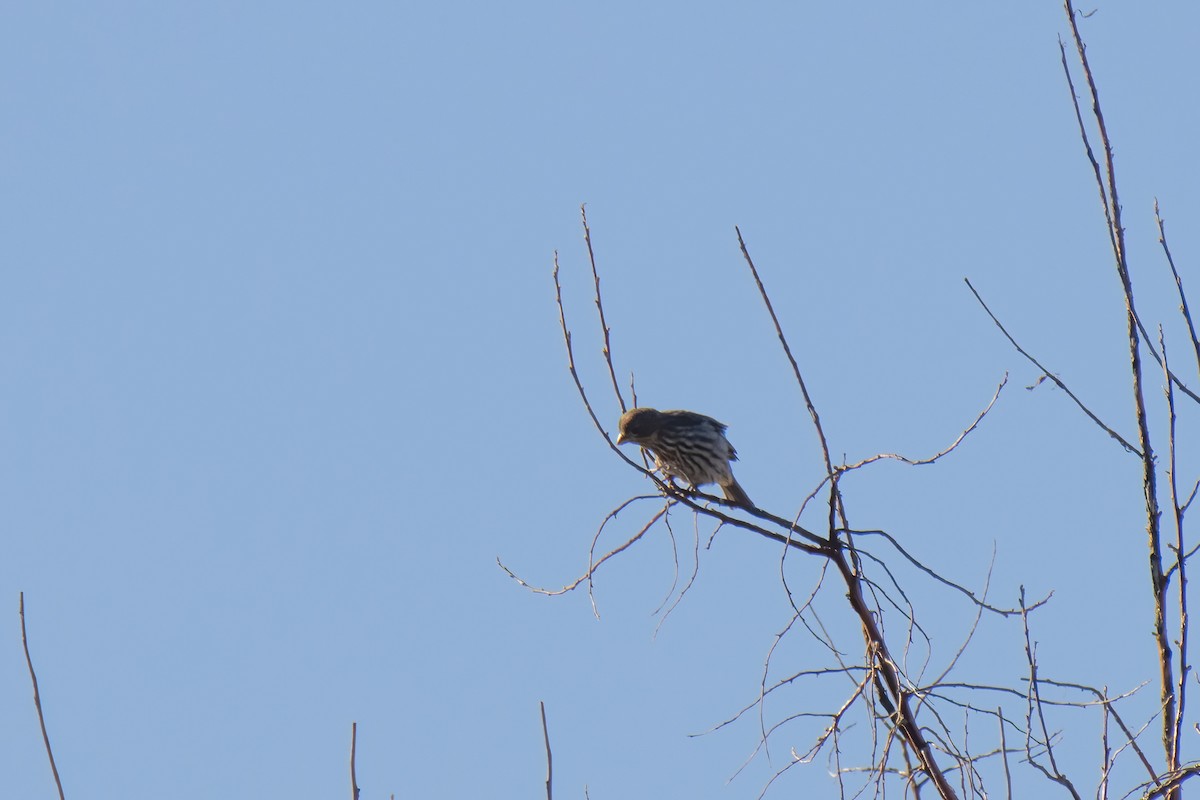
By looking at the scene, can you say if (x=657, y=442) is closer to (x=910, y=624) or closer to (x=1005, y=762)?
(x=910, y=624)

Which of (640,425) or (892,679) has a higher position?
(640,425)

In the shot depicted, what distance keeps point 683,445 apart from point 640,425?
0.33m

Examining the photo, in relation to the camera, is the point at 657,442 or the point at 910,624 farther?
the point at 657,442

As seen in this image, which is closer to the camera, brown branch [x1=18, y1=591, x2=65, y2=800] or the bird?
brown branch [x1=18, y1=591, x2=65, y2=800]

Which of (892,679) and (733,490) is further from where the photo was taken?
(733,490)

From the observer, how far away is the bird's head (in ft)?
32.4

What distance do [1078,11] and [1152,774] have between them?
6.96 feet

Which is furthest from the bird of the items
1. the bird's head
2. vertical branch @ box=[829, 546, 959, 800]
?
vertical branch @ box=[829, 546, 959, 800]

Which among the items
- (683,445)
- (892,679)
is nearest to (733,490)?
(683,445)

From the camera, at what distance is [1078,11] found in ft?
14.5

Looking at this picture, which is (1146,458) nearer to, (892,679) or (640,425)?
(892,679)

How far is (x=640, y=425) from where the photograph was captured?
9.95 meters

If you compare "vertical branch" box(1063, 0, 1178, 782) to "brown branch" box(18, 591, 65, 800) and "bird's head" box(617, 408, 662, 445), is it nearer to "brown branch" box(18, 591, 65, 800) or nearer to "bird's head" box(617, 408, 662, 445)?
"brown branch" box(18, 591, 65, 800)

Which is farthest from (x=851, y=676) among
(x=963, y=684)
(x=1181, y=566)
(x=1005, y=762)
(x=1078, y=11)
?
(x=1078, y=11)
